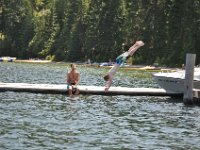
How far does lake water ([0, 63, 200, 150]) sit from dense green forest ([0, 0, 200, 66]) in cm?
6435

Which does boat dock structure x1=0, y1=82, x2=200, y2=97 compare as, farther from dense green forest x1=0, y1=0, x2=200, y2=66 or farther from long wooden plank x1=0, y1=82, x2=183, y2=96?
dense green forest x1=0, y1=0, x2=200, y2=66

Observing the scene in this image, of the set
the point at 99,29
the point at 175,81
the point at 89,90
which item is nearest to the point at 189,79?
the point at 175,81

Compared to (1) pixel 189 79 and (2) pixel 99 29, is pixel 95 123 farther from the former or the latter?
(2) pixel 99 29

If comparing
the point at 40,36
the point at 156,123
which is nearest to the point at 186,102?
the point at 156,123

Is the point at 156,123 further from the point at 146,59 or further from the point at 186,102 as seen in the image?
the point at 146,59

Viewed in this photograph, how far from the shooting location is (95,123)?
2373cm

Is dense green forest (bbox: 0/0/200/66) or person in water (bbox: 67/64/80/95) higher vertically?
dense green forest (bbox: 0/0/200/66)

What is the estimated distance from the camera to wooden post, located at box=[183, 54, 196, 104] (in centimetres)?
3119

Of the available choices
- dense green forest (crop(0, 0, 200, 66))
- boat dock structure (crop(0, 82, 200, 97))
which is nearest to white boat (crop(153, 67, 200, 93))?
boat dock structure (crop(0, 82, 200, 97))

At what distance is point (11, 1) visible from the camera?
15600 cm

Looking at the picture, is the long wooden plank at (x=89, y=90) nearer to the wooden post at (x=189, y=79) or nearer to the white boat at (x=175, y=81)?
the white boat at (x=175, y=81)

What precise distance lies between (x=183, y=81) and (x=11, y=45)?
119m

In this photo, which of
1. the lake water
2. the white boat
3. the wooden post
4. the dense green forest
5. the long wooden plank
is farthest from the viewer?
the dense green forest

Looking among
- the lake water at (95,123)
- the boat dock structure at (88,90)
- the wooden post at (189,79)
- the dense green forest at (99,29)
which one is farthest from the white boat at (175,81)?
the dense green forest at (99,29)
